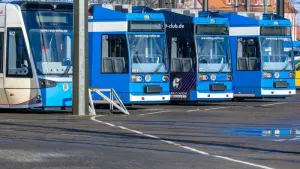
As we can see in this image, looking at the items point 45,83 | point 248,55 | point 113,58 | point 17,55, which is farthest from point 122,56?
point 248,55

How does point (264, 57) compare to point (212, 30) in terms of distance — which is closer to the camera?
point (212, 30)

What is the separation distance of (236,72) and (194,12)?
Answer: 364 cm

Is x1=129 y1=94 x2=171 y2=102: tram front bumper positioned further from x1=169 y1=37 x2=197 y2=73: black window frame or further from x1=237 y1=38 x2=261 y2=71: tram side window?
x1=237 y1=38 x2=261 y2=71: tram side window

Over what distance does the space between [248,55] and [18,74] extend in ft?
39.8

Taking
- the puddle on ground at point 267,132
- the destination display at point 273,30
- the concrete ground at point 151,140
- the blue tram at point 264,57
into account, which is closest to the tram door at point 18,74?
the concrete ground at point 151,140

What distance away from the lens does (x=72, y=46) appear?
88.4 feet

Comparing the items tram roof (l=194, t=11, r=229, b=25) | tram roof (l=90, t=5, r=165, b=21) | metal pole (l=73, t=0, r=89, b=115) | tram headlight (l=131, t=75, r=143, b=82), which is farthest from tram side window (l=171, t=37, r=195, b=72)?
metal pole (l=73, t=0, r=89, b=115)

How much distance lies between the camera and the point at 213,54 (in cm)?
3297

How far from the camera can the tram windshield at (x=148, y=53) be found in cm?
2994

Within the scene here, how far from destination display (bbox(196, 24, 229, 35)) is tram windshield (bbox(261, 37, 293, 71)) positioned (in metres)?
2.62

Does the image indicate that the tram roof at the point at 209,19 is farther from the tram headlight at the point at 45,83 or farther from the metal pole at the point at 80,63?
the tram headlight at the point at 45,83

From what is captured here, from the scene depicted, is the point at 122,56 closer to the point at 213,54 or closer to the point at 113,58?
the point at 113,58

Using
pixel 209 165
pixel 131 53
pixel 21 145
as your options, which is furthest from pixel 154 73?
pixel 209 165

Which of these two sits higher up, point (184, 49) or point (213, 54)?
point (184, 49)
